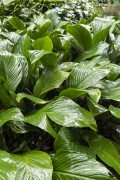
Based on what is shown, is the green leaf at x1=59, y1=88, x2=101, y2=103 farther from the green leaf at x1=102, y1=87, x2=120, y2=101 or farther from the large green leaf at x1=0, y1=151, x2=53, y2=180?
the large green leaf at x1=0, y1=151, x2=53, y2=180

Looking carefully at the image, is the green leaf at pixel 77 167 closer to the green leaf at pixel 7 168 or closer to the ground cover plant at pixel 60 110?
the ground cover plant at pixel 60 110

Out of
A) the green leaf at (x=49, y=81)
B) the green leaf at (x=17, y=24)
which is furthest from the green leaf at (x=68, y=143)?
the green leaf at (x=17, y=24)

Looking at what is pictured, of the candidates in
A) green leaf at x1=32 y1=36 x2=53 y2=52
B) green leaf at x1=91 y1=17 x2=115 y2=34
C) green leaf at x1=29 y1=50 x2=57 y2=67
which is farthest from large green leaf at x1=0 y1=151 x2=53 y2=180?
green leaf at x1=91 y1=17 x2=115 y2=34

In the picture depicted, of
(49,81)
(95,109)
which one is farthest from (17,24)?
(95,109)

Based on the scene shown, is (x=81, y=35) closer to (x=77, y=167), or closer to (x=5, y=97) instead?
(x=5, y=97)

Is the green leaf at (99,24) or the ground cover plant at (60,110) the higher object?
the green leaf at (99,24)

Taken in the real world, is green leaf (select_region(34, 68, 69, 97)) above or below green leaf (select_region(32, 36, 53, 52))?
below
